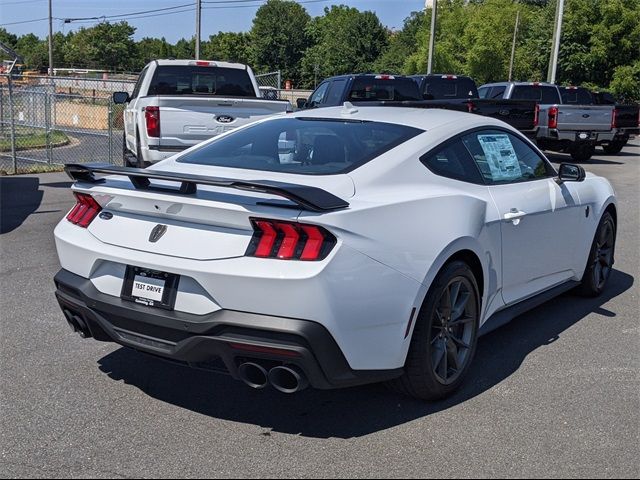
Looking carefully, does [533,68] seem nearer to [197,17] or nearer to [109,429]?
[197,17]

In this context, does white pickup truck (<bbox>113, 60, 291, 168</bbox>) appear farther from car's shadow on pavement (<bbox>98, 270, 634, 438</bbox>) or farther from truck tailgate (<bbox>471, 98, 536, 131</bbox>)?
truck tailgate (<bbox>471, 98, 536, 131</bbox>)

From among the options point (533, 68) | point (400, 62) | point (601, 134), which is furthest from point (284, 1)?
point (601, 134)

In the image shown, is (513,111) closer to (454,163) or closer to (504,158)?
(504,158)

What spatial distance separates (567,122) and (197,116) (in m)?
11.8

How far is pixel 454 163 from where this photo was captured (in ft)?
14.8

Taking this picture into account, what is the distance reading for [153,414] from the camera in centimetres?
389

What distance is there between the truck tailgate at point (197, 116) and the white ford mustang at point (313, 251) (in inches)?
208

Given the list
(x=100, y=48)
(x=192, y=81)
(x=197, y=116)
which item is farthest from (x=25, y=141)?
(x=100, y=48)

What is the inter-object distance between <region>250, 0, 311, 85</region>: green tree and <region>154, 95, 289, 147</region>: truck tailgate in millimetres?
89734

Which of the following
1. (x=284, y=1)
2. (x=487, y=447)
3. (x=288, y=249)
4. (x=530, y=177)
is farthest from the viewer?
(x=284, y=1)

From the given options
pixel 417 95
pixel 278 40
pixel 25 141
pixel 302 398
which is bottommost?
pixel 25 141

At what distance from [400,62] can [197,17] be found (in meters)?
51.9

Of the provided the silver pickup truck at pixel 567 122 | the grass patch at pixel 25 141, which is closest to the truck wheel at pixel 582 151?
the silver pickup truck at pixel 567 122

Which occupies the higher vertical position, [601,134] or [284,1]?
[284,1]
